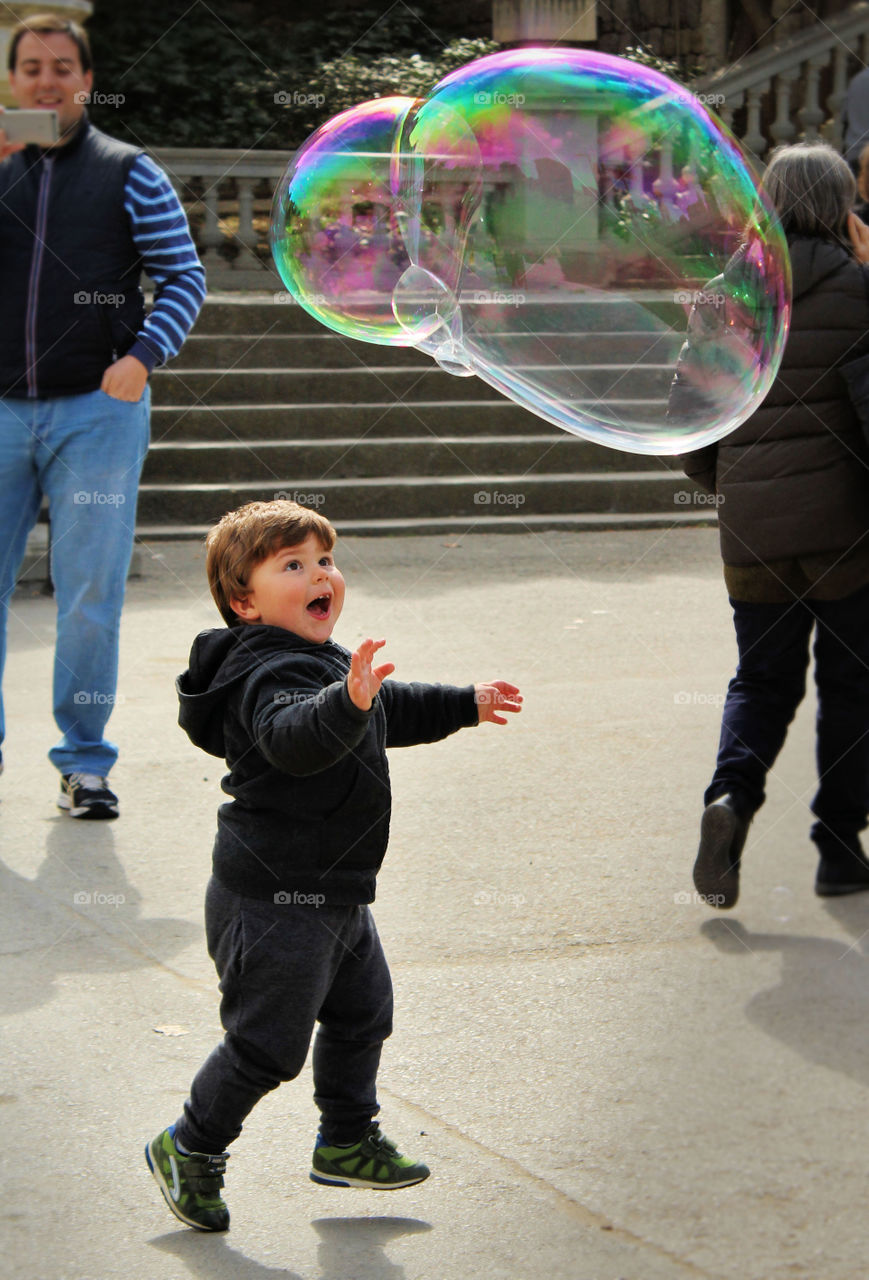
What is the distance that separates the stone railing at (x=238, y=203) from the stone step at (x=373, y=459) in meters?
2.49

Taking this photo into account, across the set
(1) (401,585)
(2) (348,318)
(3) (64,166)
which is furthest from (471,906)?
(1) (401,585)

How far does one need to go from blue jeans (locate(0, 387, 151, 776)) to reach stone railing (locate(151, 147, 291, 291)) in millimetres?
7231

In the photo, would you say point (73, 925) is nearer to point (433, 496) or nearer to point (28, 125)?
point (28, 125)

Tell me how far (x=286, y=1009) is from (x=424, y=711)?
54 centimetres

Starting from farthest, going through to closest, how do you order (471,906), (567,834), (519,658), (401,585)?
(401,585)
(519,658)
(567,834)
(471,906)

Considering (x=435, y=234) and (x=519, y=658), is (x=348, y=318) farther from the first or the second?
(x=519, y=658)

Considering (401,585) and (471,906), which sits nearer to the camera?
(471,906)

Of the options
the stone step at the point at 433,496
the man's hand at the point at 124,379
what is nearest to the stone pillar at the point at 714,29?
the stone step at the point at 433,496

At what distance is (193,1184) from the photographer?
2621 millimetres

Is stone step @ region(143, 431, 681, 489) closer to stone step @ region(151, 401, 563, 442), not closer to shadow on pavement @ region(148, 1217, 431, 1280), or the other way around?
stone step @ region(151, 401, 563, 442)

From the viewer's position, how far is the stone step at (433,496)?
900 centimetres

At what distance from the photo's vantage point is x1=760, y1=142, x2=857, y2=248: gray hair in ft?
12.4

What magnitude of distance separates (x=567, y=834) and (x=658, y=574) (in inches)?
139

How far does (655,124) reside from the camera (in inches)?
123
